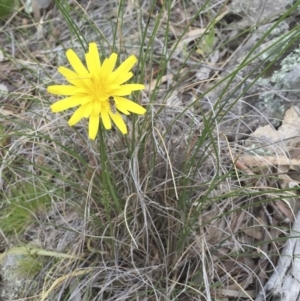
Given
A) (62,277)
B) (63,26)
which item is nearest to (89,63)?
(62,277)

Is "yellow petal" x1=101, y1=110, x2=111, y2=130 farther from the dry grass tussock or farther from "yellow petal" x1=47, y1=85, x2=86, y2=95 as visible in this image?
the dry grass tussock

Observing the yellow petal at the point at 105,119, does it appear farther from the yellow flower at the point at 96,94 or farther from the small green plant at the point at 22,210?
the small green plant at the point at 22,210

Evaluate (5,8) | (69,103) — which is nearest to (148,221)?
(69,103)

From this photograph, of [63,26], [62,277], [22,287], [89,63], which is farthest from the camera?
[63,26]

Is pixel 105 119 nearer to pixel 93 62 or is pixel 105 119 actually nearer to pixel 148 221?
pixel 93 62

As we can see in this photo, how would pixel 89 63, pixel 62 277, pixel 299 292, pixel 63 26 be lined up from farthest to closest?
pixel 63 26, pixel 62 277, pixel 299 292, pixel 89 63

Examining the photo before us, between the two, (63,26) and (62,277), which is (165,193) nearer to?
(62,277)

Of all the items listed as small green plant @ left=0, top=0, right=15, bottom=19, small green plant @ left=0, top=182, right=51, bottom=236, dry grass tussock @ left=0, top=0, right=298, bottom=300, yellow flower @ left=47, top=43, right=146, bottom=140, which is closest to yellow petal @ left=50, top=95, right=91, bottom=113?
yellow flower @ left=47, top=43, right=146, bottom=140

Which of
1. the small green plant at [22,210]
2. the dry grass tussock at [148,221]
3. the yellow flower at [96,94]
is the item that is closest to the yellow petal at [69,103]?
the yellow flower at [96,94]
